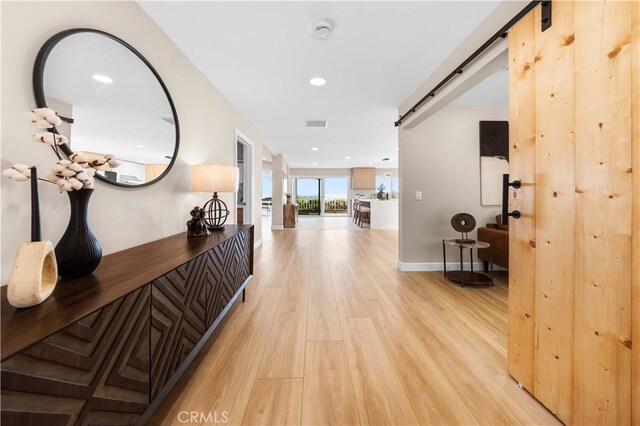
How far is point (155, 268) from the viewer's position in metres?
1.31

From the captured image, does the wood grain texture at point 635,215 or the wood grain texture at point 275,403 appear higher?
the wood grain texture at point 635,215

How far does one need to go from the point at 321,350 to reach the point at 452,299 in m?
1.68

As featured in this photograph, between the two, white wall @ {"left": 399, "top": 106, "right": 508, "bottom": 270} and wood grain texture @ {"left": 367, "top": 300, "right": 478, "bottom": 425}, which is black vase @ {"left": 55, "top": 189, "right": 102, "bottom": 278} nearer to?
wood grain texture @ {"left": 367, "top": 300, "right": 478, "bottom": 425}

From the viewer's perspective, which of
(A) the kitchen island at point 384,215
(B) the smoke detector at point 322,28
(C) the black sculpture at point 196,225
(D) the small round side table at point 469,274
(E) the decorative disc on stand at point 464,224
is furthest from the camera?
(A) the kitchen island at point 384,215

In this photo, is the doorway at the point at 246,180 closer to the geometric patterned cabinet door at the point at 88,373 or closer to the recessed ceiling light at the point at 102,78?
the recessed ceiling light at the point at 102,78

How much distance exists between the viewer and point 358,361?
1742 mm

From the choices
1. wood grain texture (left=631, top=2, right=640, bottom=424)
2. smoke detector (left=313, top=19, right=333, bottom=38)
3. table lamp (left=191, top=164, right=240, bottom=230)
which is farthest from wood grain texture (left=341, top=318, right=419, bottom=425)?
smoke detector (left=313, top=19, right=333, bottom=38)

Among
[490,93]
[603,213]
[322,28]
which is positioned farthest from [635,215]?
[490,93]

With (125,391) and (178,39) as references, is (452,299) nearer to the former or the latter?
(125,391)

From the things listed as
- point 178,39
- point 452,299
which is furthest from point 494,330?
point 178,39

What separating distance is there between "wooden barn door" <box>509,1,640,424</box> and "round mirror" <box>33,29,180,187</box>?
2388 mm

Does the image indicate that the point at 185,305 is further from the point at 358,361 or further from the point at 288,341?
the point at 358,361

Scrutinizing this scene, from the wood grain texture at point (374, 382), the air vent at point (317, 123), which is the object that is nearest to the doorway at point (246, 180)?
the air vent at point (317, 123)

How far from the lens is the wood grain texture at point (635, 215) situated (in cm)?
98
